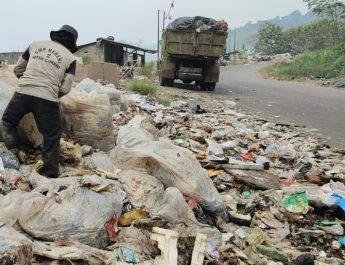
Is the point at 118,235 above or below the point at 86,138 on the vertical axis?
below

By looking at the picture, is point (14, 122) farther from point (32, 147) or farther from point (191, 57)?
point (191, 57)

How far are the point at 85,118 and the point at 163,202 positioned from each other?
1.46m

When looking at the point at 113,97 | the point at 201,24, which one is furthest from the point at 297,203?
the point at 201,24

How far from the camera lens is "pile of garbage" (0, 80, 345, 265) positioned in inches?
100

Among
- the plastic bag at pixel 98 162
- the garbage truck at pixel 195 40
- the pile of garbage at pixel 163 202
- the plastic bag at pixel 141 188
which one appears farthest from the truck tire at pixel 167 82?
the plastic bag at pixel 141 188

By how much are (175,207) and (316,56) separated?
74.3 feet

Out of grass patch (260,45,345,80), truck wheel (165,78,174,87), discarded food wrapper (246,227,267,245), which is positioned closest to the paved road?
truck wheel (165,78,174,87)

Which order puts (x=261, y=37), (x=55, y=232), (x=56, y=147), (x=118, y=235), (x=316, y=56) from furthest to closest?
(x=261, y=37) < (x=316, y=56) < (x=56, y=147) < (x=118, y=235) < (x=55, y=232)

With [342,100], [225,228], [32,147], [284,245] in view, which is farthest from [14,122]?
[342,100]

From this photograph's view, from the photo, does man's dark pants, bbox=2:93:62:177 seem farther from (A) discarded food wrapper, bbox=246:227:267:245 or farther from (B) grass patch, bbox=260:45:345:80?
(B) grass patch, bbox=260:45:345:80

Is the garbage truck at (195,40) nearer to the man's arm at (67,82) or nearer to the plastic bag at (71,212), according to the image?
the man's arm at (67,82)

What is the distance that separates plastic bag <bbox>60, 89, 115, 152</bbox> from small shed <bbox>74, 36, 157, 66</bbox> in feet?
76.5

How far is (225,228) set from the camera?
331cm

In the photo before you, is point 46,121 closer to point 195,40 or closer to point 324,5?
point 195,40
